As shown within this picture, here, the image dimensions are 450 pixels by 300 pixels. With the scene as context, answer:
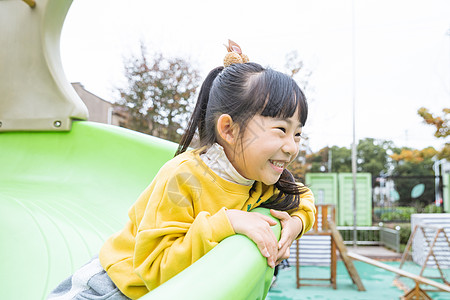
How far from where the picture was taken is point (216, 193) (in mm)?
795

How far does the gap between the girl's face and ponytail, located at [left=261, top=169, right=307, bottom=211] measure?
6.6 inches

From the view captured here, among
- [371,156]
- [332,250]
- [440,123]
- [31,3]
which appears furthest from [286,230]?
[371,156]

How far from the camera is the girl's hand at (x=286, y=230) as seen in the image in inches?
30.1

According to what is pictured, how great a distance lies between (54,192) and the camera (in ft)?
5.92

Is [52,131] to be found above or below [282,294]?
above

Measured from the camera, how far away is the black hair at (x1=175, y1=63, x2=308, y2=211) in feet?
2.47

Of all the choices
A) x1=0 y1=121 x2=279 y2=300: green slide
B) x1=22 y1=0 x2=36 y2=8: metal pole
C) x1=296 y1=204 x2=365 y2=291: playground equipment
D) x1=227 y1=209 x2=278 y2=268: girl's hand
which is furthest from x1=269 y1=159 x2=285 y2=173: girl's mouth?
x1=296 y1=204 x2=365 y2=291: playground equipment

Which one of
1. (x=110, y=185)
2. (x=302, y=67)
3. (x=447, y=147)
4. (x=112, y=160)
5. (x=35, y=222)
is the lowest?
(x=35, y=222)

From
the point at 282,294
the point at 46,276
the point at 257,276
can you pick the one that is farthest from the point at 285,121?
the point at 282,294

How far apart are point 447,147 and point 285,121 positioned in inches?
227

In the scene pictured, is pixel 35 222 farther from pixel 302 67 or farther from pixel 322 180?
pixel 322 180

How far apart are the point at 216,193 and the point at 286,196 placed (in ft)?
0.77

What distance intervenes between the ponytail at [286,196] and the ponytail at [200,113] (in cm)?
22

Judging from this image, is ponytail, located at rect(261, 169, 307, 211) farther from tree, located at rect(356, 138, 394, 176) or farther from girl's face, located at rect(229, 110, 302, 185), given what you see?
tree, located at rect(356, 138, 394, 176)
